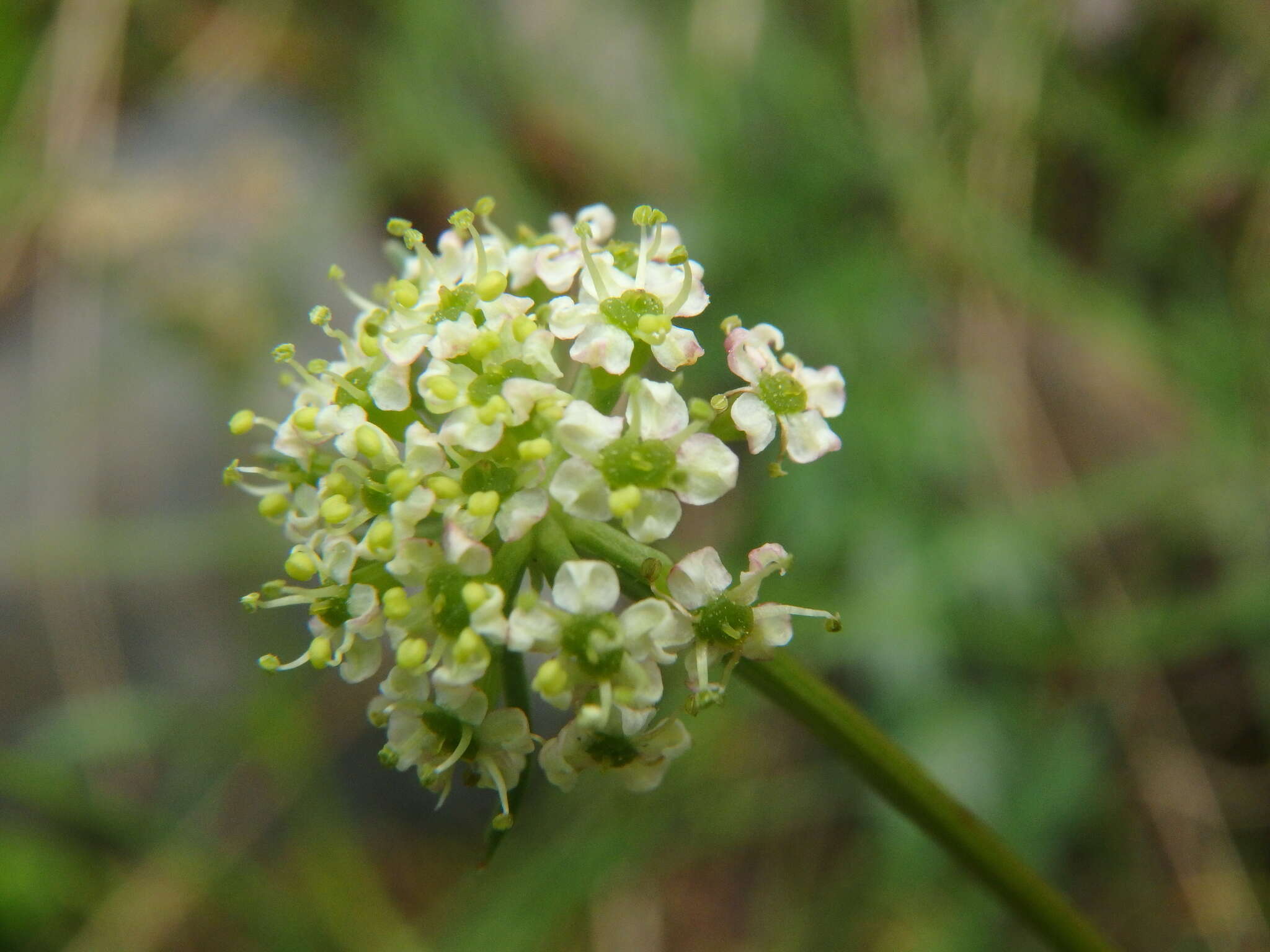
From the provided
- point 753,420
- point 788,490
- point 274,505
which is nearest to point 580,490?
point 753,420

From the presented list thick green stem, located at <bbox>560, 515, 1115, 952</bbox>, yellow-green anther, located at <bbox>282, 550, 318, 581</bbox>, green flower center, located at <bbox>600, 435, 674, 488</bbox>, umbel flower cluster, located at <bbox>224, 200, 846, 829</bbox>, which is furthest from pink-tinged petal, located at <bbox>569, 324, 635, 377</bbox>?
yellow-green anther, located at <bbox>282, 550, 318, 581</bbox>

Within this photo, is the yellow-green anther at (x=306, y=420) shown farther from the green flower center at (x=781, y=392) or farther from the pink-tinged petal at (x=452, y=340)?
the green flower center at (x=781, y=392)

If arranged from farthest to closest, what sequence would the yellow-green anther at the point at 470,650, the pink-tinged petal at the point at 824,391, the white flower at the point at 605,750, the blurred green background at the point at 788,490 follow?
the blurred green background at the point at 788,490, the pink-tinged petal at the point at 824,391, the white flower at the point at 605,750, the yellow-green anther at the point at 470,650

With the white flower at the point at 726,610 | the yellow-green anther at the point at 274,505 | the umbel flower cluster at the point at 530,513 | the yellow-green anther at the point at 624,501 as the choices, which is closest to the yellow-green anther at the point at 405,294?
the umbel flower cluster at the point at 530,513

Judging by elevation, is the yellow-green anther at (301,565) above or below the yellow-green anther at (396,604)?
above

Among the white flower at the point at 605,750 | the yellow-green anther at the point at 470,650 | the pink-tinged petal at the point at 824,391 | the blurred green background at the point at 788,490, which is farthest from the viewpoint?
the blurred green background at the point at 788,490

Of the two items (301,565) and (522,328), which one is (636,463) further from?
(301,565)

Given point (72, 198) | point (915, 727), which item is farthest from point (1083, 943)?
point (72, 198)
